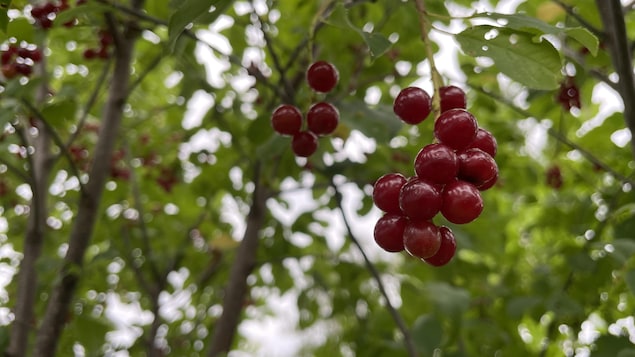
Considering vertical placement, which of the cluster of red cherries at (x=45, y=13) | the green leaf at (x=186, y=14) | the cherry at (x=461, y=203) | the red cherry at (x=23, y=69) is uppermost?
the green leaf at (x=186, y=14)

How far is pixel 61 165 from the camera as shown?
2209mm

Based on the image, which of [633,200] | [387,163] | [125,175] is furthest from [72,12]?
[633,200]

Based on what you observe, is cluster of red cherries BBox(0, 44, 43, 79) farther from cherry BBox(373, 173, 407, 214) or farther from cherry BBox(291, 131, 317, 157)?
cherry BBox(373, 173, 407, 214)

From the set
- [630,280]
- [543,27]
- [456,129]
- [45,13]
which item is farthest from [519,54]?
[45,13]

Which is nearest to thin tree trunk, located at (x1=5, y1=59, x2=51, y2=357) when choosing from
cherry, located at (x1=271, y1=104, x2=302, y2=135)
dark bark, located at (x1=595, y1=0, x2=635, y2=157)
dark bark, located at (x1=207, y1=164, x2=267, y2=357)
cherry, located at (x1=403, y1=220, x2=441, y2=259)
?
dark bark, located at (x1=207, y1=164, x2=267, y2=357)

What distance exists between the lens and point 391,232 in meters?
0.79

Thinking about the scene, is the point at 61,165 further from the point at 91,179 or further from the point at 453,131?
the point at 453,131

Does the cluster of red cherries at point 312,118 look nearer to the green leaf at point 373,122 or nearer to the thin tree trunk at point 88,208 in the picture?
the green leaf at point 373,122

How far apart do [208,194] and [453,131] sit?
1671mm

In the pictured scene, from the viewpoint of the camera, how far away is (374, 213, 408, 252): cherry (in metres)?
0.78

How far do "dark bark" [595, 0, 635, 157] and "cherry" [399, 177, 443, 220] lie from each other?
62 cm

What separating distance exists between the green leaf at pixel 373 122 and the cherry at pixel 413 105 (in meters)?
0.33

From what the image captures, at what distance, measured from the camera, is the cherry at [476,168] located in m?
0.75

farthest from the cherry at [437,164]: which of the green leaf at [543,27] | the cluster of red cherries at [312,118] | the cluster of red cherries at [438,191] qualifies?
the cluster of red cherries at [312,118]
